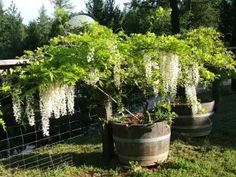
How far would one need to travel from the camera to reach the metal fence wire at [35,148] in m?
5.90

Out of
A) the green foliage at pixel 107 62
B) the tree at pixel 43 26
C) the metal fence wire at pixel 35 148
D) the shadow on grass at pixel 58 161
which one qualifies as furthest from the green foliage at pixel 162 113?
the tree at pixel 43 26

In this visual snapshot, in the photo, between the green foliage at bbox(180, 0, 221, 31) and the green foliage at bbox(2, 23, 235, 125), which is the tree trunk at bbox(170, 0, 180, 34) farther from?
the green foliage at bbox(180, 0, 221, 31)

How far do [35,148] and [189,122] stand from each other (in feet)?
8.14

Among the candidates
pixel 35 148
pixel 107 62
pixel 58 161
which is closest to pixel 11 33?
pixel 35 148

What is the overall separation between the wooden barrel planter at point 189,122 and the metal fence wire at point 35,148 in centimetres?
166

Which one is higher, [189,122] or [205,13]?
[205,13]

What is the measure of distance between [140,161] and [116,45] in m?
1.58

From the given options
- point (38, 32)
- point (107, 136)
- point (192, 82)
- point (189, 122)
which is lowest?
point (189, 122)

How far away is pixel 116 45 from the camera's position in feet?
15.4

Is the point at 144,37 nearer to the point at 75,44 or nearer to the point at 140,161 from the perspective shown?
the point at 75,44

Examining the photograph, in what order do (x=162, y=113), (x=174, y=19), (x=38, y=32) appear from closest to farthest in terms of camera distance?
(x=162, y=113) → (x=174, y=19) → (x=38, y=32)

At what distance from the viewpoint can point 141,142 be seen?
17.6 feet

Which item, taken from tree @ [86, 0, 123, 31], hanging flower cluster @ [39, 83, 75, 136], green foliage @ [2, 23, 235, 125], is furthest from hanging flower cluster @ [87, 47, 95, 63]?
tree @ [86, 0, 123, 31]

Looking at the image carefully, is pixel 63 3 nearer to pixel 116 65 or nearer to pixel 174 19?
pixel 174 19
